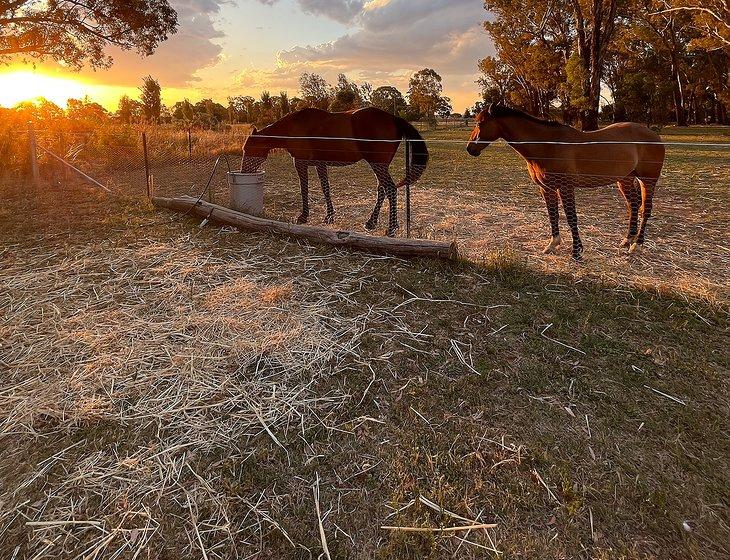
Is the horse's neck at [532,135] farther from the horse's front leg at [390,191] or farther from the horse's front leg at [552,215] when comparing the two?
the horse's front leg at [390,191]

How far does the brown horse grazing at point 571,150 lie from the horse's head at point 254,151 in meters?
3.32

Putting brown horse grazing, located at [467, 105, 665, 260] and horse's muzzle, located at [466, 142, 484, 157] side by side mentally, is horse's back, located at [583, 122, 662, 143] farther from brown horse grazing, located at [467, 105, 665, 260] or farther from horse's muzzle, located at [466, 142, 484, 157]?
horse's muzzle, located at [466, 142, 484, 157]

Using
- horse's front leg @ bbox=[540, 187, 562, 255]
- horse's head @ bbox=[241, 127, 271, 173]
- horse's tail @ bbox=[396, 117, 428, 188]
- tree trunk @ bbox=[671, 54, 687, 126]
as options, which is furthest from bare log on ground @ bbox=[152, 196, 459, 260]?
tree trunk @ bbox=[671, 54, 687, 126]

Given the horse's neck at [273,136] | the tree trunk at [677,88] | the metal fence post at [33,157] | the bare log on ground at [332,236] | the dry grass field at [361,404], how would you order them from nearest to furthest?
the dry grass field at [361,404] → the bare log on ground at [332,236] → the horse's neck at [273,136] → the metal fence post at [33,157] → the tree trunk at [677,88]

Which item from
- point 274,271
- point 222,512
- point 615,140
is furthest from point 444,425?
point 615,140

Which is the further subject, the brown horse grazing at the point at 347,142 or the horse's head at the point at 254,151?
the horse's head at the point at 254,151

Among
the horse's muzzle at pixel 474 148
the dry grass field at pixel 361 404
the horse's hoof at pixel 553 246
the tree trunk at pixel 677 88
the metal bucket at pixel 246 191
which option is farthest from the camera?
the tree trunk at pixel 677 88

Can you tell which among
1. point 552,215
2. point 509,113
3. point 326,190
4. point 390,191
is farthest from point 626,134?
point 326,190

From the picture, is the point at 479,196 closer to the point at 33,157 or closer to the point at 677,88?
the point at 33,157

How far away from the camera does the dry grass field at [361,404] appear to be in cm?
181

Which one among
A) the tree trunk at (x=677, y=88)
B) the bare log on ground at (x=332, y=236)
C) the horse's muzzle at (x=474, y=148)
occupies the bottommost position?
the bare log on ground at (x=332, y=236)

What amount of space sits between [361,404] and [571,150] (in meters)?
3.50

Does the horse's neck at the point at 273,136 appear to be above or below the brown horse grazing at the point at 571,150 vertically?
above

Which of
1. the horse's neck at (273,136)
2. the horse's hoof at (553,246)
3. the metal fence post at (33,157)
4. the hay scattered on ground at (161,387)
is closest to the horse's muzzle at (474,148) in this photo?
the horse's hoof at (553,246)
